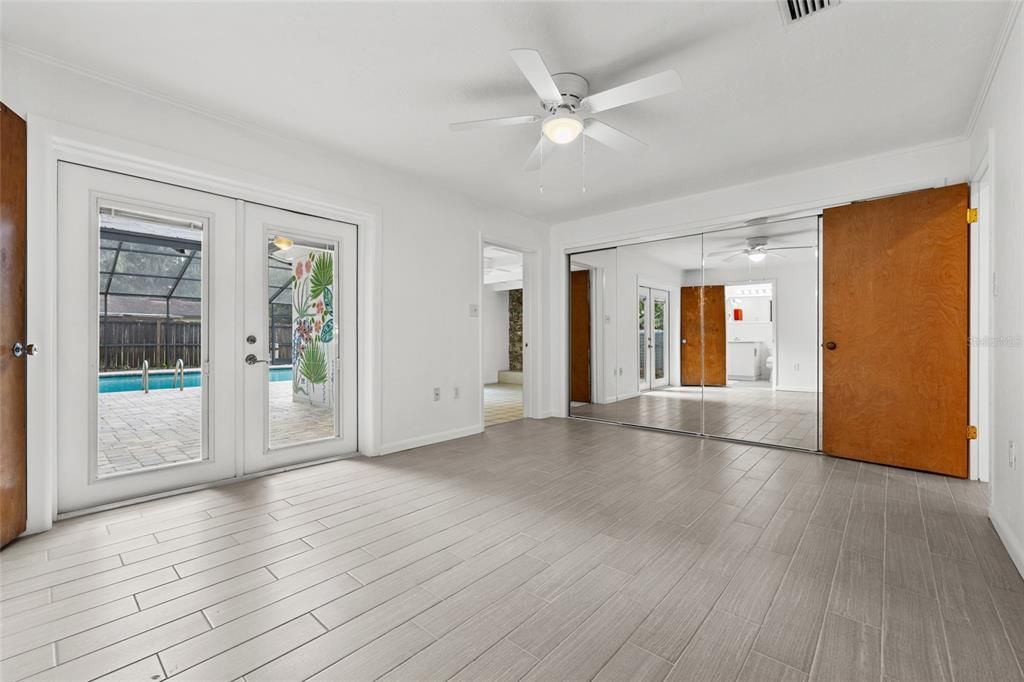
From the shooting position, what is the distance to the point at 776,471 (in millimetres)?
3467

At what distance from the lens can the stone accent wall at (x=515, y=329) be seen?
11555 mm

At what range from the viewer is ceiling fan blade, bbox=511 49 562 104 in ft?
6.48

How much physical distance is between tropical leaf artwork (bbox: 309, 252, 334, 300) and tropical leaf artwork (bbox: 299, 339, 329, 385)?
414mm

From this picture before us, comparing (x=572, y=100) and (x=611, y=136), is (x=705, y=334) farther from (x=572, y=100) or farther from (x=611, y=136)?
(x=572, y=100)

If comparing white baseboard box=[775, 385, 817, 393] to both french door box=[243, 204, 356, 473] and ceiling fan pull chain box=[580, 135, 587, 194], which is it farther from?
french door box=[243, 204, 356, 473]

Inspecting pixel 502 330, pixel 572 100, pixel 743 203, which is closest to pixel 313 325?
pixel 572 100

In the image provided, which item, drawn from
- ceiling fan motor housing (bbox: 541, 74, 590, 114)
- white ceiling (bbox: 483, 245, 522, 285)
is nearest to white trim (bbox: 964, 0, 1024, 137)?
ceiling fan motor housing (bbox: 541, 74, 590, 114)

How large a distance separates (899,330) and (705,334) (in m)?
1.78

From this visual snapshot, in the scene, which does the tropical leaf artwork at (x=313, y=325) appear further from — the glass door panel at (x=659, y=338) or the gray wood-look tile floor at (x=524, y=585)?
the glass door panel at (x=659, y=338)

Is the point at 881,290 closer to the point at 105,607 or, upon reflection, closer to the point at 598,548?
the point at 598,548

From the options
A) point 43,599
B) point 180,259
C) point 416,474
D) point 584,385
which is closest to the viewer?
point 43,599

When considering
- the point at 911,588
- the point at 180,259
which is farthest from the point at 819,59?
the point at 180,259

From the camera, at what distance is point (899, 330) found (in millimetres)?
3539

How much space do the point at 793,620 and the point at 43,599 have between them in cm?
290
